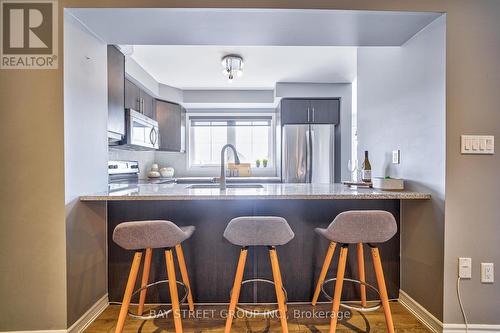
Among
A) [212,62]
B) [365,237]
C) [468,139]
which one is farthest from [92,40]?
[468,139]

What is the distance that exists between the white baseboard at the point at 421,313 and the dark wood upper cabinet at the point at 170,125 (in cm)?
364

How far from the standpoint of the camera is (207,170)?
5043 millimetres

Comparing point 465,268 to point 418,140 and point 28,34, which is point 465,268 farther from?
point 28,34

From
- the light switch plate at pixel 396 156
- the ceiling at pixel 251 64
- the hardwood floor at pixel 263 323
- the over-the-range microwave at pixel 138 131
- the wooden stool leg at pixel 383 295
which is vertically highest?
the ceiling at pixel 251 64

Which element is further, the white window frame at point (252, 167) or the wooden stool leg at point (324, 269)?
the white window frame at point (252, 167)

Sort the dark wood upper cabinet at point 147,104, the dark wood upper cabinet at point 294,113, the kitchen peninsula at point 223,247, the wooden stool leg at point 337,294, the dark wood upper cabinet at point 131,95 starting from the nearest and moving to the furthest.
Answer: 1. the wooden stool leg at point 337,294
2. the kitchen peninsula at point 223,247
3. the dark wood upper cabinet at point 131,95
4. the dark wood upper cabinet at point 147,104
5. the dark wood upper cabinet at point 294,113

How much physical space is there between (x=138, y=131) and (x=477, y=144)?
3040 millimetres

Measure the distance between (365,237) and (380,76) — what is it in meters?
1.55

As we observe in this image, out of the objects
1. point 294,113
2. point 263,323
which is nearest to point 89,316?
point 263,323

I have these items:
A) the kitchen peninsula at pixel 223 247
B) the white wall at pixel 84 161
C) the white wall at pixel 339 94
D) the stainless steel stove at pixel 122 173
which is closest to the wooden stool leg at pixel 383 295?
the kitchen peninsula at pixel 223 247

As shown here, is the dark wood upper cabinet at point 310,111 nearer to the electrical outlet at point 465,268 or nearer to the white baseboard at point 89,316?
the electrical outlet at point 465,268

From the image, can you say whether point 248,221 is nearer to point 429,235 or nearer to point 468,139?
point 429,235

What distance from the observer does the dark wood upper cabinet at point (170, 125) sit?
418 cm

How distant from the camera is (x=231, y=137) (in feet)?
16.9
